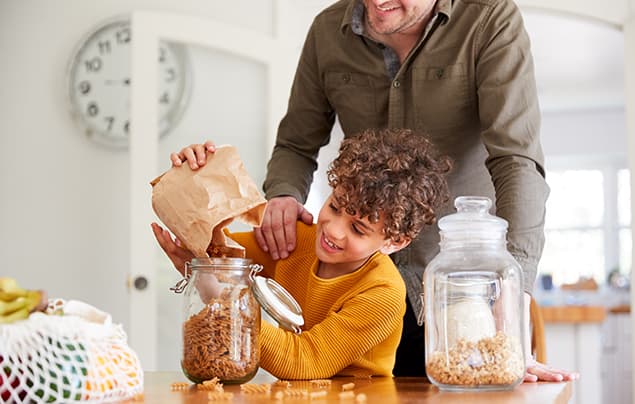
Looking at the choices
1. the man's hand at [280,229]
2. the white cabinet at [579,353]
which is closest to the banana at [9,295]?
the man's hand at [280,229]

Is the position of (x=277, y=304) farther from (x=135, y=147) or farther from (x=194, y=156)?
(x=135, y=147)

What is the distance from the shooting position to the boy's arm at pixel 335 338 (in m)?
1.15

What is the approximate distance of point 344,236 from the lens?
4.13 feet

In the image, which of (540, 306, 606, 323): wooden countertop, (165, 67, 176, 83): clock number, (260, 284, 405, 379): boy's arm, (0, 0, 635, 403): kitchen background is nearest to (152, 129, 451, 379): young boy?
(260, 284, 405, 379): boy's arm

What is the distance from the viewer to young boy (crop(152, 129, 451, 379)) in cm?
117

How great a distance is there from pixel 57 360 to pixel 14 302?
72 millimetres

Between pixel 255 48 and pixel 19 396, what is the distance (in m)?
2.74

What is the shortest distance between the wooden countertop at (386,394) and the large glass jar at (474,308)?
27 mm

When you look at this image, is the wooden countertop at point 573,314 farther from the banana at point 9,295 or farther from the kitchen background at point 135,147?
the banana at point 9,295

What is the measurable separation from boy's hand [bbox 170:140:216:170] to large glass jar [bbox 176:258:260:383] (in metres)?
0.13

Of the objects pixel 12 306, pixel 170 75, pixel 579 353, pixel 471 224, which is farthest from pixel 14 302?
Result: pixel 579 353

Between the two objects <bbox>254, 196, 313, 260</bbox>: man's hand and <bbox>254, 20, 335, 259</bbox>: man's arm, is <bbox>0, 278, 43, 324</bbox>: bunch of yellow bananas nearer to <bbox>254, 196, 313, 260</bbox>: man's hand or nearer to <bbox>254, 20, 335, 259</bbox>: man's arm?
<bbox>254, 196, 313, 260</bbox>: man's hand

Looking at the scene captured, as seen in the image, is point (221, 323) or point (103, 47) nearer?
point (221, 323)

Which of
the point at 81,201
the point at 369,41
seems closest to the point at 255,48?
the point at 81,201
